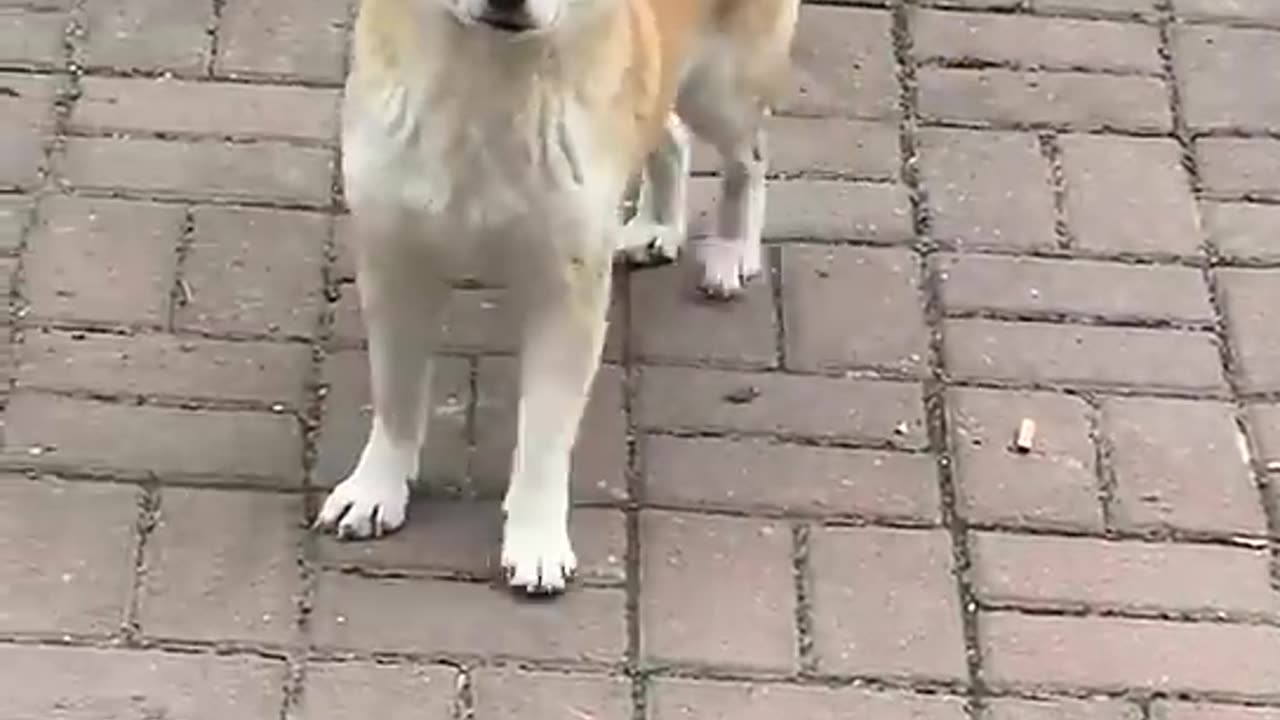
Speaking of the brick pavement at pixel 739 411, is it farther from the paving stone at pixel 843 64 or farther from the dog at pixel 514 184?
the dog at pixel 514 184

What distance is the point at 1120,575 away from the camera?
139 inches

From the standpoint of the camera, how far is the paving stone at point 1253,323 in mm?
3900

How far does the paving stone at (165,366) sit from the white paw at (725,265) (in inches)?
25.3

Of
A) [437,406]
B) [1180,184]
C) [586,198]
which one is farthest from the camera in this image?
[1180,184]

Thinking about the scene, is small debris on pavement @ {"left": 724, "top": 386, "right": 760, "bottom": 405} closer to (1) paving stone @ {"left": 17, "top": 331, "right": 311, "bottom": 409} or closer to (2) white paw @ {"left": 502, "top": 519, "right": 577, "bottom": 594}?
(2) white paw @ {"left": 502, "top": 519, "right": 577, "bottom": 594}

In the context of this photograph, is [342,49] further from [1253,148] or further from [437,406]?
[1253,148]

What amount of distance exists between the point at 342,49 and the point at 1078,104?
1.28m

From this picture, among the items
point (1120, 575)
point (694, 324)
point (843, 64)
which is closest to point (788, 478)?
point (694, 324)

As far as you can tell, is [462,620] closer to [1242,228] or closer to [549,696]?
[549,696]

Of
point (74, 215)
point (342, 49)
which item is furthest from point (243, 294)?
point (342, 49)

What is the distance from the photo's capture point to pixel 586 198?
3096 mm

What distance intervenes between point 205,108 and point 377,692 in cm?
130

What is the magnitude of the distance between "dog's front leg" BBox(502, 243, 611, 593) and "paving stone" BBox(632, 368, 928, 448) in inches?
11.5

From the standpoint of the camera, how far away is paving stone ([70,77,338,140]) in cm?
411
